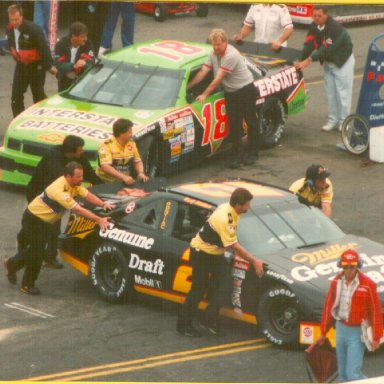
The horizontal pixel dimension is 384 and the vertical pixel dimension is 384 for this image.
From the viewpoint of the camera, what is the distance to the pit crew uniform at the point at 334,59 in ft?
65.0

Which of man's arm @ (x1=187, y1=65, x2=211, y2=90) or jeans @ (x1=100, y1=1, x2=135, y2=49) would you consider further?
jeans @ (x1=100, y1=1, x2=135, y2=49)

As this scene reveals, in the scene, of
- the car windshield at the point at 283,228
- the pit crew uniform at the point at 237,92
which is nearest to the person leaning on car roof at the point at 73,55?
the pit crew uniform at the point at 237,92

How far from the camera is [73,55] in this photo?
19.5m

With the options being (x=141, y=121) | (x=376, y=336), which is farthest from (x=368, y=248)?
(x=141, y=121)

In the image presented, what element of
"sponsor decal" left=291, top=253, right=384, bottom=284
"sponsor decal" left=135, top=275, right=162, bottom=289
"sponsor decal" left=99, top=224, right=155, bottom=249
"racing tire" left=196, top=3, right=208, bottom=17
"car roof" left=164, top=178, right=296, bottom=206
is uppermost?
"car roof" left=164, top=178, right=296, bottom=206

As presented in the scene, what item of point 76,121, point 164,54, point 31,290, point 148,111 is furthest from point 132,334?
point 164,54

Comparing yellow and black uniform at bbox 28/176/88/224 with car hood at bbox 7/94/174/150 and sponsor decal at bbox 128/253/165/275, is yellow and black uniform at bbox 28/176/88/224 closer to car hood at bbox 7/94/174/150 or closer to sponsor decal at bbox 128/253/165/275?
sponsor decal at bbox 128/253/165/275

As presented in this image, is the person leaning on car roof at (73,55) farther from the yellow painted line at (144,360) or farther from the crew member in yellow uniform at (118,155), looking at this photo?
the yellow painted line at (144,360)

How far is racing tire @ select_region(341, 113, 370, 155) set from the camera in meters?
19.3

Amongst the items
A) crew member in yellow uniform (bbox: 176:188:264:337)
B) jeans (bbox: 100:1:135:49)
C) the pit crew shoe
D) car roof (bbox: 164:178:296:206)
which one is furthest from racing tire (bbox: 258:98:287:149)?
crew member in yellow uniform (bbox: 176:188:264:337)

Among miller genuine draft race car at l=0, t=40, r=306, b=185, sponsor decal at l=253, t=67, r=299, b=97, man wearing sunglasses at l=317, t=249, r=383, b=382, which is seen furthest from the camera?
sponsor decal at l=253, t=67, r=299, b=97

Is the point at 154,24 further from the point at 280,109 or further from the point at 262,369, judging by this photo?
the point at 262,369

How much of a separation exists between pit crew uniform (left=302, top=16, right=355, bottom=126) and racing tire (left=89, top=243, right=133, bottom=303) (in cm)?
644

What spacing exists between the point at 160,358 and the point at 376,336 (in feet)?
7.69
